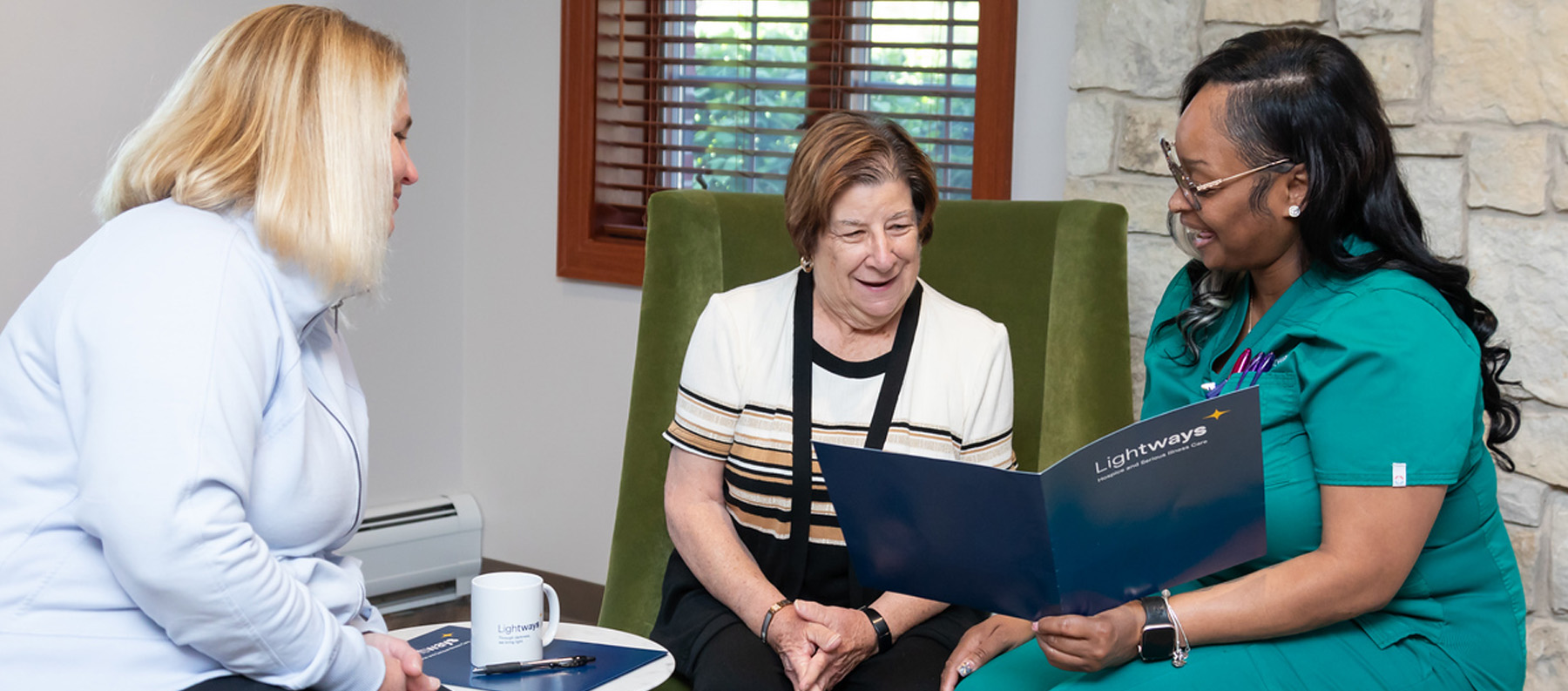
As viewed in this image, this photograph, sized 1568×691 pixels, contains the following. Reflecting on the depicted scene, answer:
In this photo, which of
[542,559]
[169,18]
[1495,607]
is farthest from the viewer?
[542,559]

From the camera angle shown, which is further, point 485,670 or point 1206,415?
point 485,670

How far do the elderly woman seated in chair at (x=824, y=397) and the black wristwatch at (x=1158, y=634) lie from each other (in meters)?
0.43

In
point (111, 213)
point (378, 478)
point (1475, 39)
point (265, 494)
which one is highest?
point (1475, 39)

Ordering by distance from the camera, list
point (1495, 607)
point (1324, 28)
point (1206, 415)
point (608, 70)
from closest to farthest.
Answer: point (1206, 415), point (1495, 607), point (1324, 28), point (608, 70)

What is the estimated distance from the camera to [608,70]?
3.33 meters

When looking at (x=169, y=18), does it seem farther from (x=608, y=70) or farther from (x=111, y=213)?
(x=111, y=213)

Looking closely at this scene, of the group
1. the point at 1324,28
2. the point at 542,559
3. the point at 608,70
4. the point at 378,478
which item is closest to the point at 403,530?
the point at 378,478

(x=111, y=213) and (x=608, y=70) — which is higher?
(x=608, y=70)

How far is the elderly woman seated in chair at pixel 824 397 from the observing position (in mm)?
1801

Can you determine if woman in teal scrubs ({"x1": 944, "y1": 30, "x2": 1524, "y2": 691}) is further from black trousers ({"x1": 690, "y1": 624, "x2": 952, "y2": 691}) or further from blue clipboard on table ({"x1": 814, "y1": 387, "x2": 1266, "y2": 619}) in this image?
black trousers ({"x1": 690, "y1": 624, "x2": 952, "y2": 691})

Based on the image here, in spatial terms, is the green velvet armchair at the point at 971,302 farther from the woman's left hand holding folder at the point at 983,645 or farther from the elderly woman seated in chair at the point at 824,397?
the woman's left hand holding folder at the point at 983,645

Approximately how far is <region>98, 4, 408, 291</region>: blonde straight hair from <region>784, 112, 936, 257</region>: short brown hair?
68 cm

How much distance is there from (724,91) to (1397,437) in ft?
7.47

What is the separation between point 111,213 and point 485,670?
0.61m
